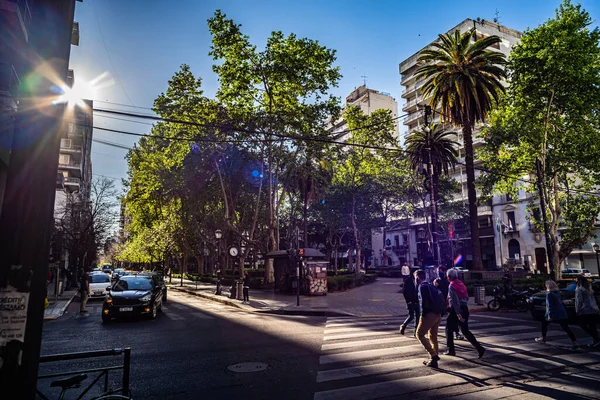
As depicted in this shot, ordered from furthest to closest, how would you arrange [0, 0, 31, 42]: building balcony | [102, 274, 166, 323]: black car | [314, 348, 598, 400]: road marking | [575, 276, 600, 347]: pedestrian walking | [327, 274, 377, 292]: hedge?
1. [327, 274, 377, 292]: hedge
2. [102, 274, 166, 323]: black car
3. [575, 276, 600, 347]: pedestrian walking
4. [0, 0, 31, 42]: building balcony
5. [314, 348, 598, 400]: road marking

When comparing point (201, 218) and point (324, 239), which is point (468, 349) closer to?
point (201, 218)

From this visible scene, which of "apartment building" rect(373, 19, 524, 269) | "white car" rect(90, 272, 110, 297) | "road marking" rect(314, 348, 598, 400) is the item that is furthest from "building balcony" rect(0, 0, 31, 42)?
"apartment building" rect(373, 19, 524, 269)

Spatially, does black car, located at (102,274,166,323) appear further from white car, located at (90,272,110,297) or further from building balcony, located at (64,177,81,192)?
building balcony, located at (64,177,81,192)

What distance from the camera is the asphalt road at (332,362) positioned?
5.44 metres

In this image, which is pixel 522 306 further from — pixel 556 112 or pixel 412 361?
pixel 556 112

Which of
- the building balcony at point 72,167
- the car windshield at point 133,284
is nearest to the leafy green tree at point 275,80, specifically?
the car windshield at point 133,284

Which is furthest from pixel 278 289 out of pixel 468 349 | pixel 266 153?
pixel 468 349

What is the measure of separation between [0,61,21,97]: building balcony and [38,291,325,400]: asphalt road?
21.4 ft

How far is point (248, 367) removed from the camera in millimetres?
6711

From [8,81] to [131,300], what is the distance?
7.71 meters

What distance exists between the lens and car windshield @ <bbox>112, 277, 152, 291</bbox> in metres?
14.1

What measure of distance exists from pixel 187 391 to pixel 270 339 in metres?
3.99

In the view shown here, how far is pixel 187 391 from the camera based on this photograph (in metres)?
5.50

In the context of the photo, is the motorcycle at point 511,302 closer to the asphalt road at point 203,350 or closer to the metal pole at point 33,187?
the asphalt road at point 203,350
